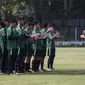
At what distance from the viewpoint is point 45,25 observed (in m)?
18.2

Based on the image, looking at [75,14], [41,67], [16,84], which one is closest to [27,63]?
[41,67]

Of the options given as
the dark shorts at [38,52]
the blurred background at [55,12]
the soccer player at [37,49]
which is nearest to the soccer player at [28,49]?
the soccer player at [37,49]

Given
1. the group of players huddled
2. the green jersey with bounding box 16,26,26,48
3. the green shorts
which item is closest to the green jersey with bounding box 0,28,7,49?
the group of players huddled

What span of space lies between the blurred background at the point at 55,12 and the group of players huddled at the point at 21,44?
102ft

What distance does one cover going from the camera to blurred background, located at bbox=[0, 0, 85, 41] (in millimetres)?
50906

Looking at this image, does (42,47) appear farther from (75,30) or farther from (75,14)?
(75,14)

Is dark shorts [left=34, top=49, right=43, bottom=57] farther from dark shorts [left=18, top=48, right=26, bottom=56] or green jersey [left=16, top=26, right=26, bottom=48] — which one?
green jersey [left=16, top=26, right=26, bottom=48]

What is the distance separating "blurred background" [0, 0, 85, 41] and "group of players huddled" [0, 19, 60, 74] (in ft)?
102

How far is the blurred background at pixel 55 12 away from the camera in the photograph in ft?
167

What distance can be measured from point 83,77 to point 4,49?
3129mm

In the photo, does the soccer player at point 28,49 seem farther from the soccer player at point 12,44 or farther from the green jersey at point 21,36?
the soccer player at point 12,44

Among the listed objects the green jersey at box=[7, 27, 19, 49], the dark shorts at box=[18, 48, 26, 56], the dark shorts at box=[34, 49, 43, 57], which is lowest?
the dark shorts at box=[34, 49, 43, 57]

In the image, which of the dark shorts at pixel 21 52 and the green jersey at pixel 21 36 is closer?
the green jersey at pixel 21 36

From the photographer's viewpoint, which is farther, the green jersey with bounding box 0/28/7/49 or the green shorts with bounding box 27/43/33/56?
the green shorts with bounding box 27/43/33/56
